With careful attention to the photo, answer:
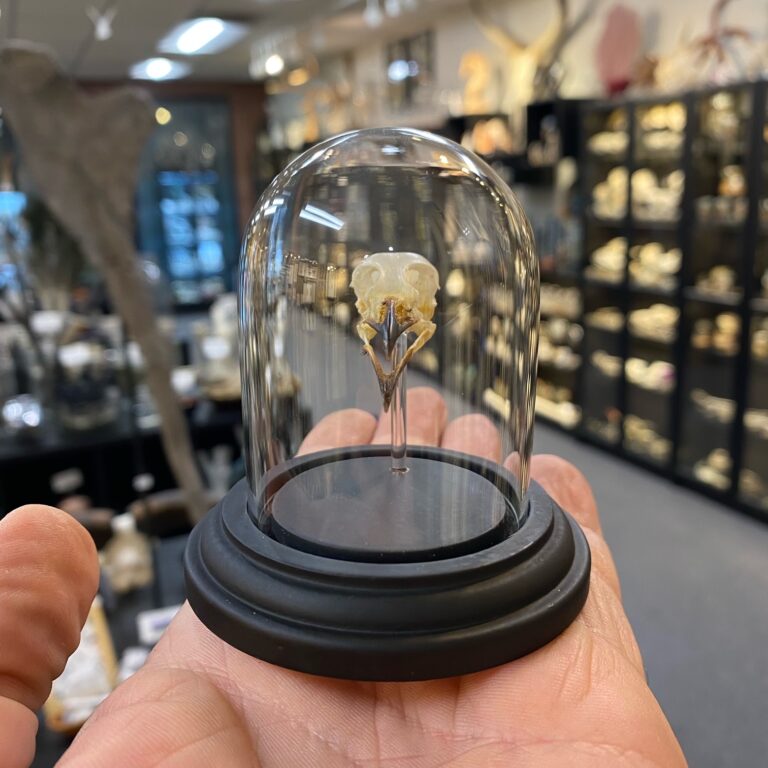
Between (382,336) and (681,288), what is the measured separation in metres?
2.79

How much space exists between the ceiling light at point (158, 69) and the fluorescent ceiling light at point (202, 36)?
61cm

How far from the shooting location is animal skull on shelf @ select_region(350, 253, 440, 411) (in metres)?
0.98

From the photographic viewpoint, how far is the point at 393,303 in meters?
0.99

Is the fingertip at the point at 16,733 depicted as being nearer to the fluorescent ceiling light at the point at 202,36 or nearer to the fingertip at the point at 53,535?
the fingertip at the point at 53,535

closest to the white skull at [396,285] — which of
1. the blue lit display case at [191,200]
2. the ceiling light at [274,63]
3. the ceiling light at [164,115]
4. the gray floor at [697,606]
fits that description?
the gray floor at [697,606]

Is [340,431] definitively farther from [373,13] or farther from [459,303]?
[373,13]

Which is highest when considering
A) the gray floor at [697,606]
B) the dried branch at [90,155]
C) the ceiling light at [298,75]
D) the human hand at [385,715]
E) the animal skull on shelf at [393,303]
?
the ceiling light at [298,75]

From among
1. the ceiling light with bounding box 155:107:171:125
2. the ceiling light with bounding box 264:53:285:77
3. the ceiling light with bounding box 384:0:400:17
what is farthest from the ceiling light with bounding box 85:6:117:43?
the ceiling light with bounding box 155:107:171:125

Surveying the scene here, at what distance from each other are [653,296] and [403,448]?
305 cm

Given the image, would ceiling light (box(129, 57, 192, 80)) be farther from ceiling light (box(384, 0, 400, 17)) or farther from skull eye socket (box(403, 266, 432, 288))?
skull eye socket (box(403, 266, 432, 288))

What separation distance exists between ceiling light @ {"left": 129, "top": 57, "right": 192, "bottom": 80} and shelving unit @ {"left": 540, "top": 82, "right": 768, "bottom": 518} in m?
5.23

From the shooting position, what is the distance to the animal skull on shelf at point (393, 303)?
0.98 meters

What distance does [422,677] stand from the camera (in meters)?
0.69

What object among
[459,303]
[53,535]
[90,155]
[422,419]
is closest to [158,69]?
[90,155]
